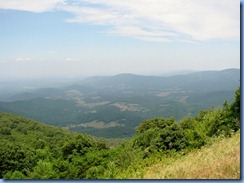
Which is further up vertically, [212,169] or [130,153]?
[212,169]

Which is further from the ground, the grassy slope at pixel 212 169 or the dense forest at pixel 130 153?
the grassy slope at pixel 212 169

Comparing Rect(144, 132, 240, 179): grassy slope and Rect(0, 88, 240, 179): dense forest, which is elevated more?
Rect(144, 132, 240, 179): grassy slope

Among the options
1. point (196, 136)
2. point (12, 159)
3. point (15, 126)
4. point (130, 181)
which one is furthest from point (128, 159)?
point (15, 126)

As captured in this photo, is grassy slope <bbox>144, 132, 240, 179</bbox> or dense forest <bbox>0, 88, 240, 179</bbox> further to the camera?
dense forest <bbox>0, 88, 240, 179</bbox>

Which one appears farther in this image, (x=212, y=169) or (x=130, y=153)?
(x=130, y=153)

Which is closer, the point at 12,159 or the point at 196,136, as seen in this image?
the point at 196,136

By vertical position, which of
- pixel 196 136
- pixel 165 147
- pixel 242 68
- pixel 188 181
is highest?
pixel 242 68

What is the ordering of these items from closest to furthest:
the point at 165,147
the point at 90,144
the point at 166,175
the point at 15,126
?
the point at 166,175
the point at 165,147
the point at 90,144
the point at 15,126

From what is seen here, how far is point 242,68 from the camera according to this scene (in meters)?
5.79

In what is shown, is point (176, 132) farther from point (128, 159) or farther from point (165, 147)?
point (128, 159)

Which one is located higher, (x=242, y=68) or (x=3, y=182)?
(x=242, y=68)

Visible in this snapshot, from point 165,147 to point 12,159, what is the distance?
8.57 metres

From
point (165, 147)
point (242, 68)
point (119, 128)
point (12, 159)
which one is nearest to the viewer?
point (242, 68)

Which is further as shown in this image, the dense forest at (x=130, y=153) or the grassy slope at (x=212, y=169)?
the dense forest at (x=130, y=153)
